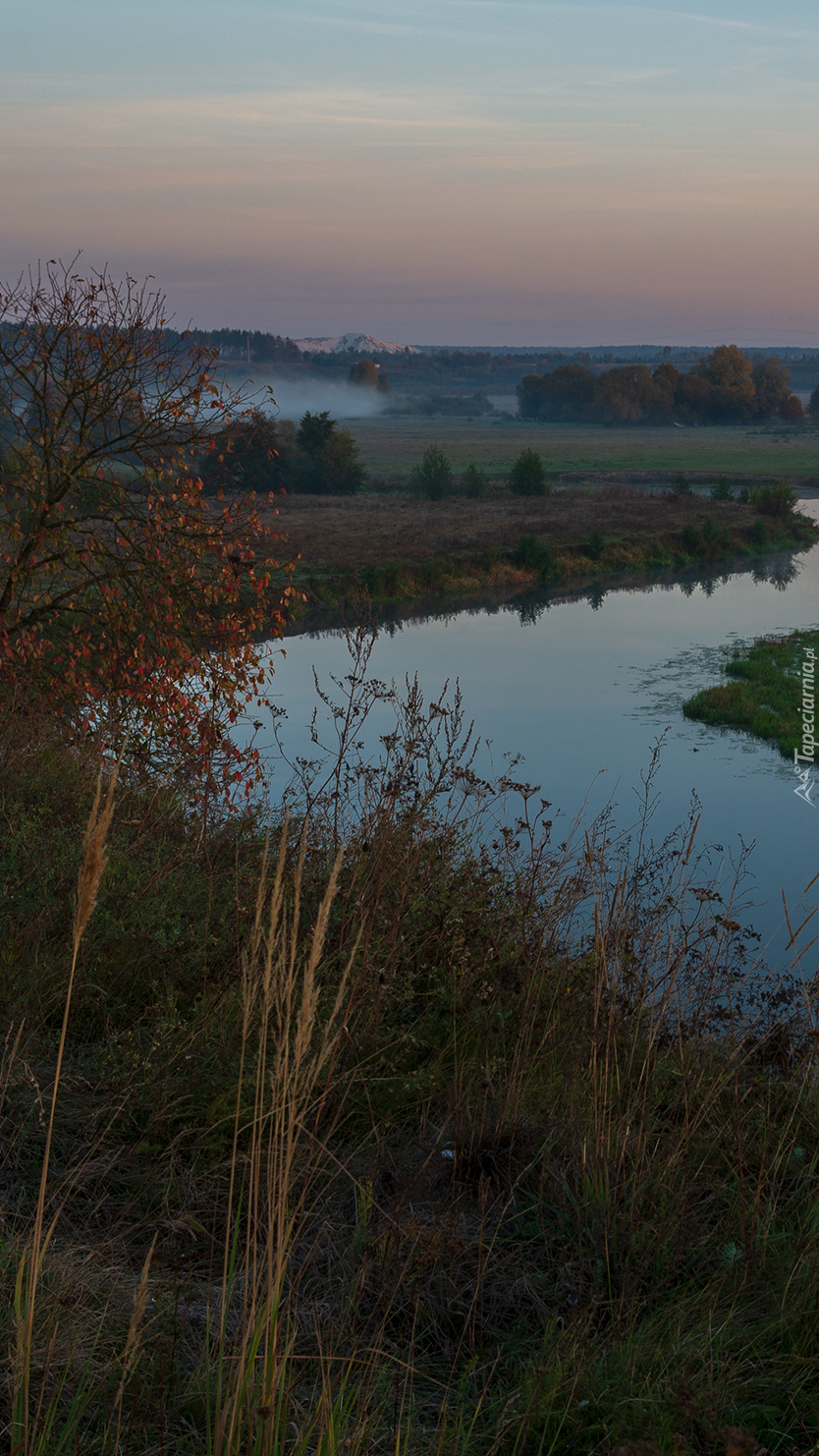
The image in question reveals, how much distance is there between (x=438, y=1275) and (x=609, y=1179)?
23.5 inches

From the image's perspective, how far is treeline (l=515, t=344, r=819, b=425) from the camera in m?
142

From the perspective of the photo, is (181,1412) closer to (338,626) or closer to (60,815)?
(60,815)

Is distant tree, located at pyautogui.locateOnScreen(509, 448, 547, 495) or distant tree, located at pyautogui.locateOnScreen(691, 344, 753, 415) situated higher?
distant tree, located at pyautogui.locateOnScreen(691, 344, 753, 415)

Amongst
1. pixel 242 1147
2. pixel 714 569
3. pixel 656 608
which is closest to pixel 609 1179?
pixel 242 1147

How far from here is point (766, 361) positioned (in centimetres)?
15012

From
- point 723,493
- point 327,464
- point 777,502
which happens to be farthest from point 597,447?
point 777,502

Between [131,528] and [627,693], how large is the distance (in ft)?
57.0

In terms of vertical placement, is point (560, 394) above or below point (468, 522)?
above

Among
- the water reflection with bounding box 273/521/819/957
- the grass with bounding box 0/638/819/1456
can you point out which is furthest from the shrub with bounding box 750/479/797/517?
the grass with bounding box 0/638/819/1456

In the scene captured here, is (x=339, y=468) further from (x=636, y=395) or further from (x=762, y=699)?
(x=636, y=395)

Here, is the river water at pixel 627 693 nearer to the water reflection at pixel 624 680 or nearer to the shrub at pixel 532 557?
the water reflection at pixel 624 680

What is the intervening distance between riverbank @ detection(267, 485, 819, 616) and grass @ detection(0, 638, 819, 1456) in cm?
2878

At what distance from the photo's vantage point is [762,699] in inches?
908

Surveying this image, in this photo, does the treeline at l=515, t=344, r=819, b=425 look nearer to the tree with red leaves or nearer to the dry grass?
the dry grass
